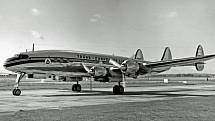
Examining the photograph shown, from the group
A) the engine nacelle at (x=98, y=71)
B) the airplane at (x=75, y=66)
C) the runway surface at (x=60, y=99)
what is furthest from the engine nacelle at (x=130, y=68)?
the runway surface at (x=60, y=99)

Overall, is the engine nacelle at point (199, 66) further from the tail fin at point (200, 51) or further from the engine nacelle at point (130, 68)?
the engine nacelle at point (130, 68)

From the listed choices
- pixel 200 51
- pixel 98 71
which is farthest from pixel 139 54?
pixel 98 71

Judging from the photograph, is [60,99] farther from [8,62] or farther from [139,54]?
[139,54]

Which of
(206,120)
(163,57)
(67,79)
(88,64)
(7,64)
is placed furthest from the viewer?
(163,57)

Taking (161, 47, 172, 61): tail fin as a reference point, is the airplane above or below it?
below

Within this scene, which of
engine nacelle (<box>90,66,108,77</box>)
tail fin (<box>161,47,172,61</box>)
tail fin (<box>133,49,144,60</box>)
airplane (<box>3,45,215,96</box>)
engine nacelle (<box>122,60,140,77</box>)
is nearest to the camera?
airplane (<box>3,45,215,96</box>)

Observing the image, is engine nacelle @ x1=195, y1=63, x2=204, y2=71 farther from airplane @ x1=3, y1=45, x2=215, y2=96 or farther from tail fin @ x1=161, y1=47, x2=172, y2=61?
airplane @ x1=3, y1=45, x2=215, y2=96

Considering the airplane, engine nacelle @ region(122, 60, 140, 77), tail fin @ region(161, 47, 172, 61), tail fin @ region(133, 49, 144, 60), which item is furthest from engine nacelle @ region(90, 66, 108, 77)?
tail fin @ region(161, 47, 172, 61)

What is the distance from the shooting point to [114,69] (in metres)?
22.5

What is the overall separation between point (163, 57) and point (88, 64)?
539 inches

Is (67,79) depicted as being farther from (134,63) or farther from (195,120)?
(195,120)

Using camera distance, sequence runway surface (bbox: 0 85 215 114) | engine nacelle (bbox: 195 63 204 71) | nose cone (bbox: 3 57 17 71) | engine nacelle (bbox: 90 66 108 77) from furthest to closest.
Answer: engine nacelle (bbox: 195 63 204 71), engine nacelle (bbox: 90 66 108 77), nose cone (bbox: 3 57 17 71), runway surface (bbox: 0 85 215 114)

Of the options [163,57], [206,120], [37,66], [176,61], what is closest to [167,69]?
[163,57]

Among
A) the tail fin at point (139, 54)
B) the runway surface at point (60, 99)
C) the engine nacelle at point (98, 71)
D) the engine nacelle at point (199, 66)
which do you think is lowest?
the runway surface at point (60, 99)
